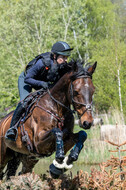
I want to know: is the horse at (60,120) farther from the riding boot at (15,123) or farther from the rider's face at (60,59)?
the rider's face at (60,59)

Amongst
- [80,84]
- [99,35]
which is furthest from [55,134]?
[99,35]

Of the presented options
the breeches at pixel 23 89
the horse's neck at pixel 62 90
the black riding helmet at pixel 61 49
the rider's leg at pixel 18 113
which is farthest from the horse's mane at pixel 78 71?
the breeches at pixel 23 89

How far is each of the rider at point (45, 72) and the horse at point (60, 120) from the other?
0.45ft

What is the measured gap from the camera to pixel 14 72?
61.1 ft

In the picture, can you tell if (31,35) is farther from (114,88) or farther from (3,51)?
(114,88)

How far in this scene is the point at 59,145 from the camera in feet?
13.4

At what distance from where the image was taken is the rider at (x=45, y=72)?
473 centimetres

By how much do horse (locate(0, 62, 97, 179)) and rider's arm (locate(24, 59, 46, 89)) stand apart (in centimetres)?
18

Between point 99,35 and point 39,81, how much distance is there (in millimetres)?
24436

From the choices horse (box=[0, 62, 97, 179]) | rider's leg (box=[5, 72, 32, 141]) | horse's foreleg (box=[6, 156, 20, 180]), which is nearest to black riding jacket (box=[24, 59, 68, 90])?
horse (box=[0, 62, 97, 179])

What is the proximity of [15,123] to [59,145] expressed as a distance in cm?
128

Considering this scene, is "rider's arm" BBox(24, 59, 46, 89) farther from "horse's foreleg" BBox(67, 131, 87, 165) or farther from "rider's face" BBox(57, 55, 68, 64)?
"horse's foreleg" BBox(67, 131, 87, 165)

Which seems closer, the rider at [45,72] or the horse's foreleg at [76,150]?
the horse's foreleg at [76,150]

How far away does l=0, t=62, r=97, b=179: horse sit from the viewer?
412 centimetres
